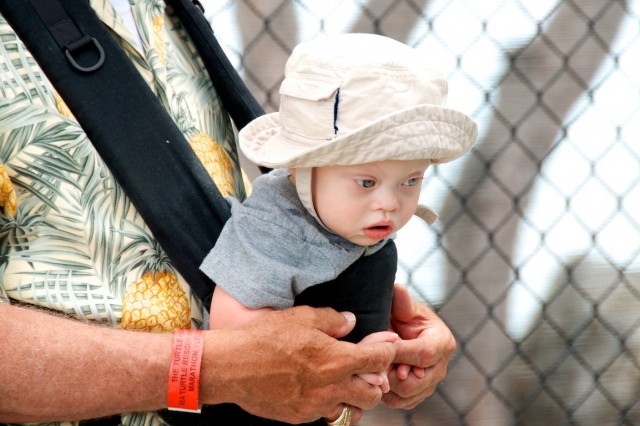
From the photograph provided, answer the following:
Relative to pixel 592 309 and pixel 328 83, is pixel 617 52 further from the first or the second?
pixel 328 83

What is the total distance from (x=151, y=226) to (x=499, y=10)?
5.23 feet

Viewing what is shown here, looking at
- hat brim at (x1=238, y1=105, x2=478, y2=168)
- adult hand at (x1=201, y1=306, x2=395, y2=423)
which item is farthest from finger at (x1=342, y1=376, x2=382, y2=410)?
hat brim at (x1=238, y1=105, x2=478, y2=168)

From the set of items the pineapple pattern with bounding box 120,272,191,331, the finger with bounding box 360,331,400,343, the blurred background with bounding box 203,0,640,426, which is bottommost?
the blurred background with bounding box 203,0,640,426

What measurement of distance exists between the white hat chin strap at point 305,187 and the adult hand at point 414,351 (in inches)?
10.9

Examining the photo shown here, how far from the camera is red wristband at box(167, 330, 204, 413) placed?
115cm

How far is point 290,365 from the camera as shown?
3.92ft

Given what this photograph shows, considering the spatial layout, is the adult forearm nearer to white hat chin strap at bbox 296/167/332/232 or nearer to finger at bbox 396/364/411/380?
white hat chin strap at bbox 296/167/332/232

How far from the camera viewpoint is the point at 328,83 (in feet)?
3.82

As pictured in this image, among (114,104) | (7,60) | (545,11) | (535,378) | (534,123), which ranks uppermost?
(7,60)

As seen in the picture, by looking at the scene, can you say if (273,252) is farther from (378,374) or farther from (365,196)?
(378,374)

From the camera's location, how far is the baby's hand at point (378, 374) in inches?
50.3

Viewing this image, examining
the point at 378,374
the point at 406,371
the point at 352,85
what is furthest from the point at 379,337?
the point at 352,85

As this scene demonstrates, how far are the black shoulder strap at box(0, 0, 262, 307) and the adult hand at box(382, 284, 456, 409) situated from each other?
372 mm

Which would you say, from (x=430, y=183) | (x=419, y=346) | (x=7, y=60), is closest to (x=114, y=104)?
(x=7, y=60)
